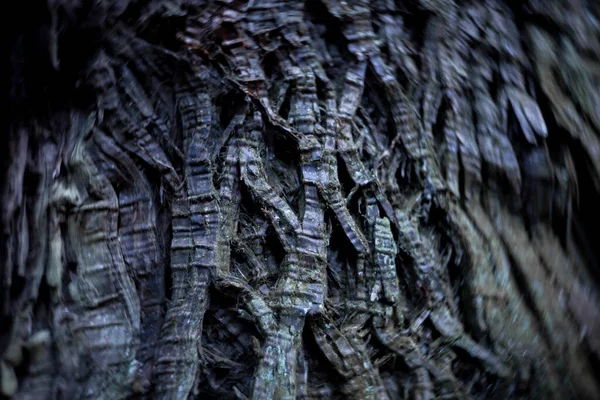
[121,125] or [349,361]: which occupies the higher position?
[121,125]

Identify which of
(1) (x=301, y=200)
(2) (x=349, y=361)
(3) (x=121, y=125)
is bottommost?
(2) (x=349, y=361)

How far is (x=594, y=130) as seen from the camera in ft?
6.22

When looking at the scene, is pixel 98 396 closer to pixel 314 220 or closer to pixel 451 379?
pixel 314 220

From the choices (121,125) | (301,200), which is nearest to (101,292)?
(121,125)

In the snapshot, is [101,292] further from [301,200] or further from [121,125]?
[301,200]

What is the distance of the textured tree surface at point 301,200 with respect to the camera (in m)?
1.55

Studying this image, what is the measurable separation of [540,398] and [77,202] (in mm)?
1748

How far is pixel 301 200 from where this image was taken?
1909 millimetres

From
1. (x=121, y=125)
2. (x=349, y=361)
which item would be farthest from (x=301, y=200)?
(x=121, y=125)

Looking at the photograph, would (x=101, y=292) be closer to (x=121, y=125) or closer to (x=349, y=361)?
(x=121, y=125)

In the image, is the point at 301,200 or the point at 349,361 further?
the point at 301,200

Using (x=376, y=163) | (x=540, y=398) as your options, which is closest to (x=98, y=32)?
(x=376, y=163)

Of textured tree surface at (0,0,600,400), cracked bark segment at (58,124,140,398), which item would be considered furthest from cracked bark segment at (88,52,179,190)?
cracked bark segment at (58,124,140,398)

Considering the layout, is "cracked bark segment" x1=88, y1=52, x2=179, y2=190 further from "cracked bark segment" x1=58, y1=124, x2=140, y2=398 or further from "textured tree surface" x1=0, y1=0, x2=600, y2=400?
"cracked bark segment" x1=58, y1=124, x2=140, y2=398
